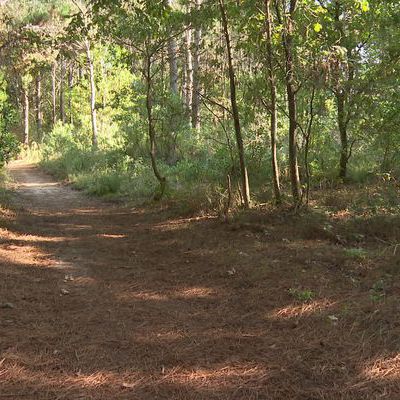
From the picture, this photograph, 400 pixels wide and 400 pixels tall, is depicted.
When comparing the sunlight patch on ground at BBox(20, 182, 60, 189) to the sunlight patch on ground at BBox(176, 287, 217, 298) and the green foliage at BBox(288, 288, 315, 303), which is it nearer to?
Result: the sunlight patch on ground at BBox(176, 287, 217, 298)

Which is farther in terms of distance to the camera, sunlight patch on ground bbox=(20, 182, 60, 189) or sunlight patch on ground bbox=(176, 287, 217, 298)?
sunlight patch on ground bbox=(20, 182, 60, 189)

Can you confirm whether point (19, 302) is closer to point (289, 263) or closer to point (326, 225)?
point (289, 263)

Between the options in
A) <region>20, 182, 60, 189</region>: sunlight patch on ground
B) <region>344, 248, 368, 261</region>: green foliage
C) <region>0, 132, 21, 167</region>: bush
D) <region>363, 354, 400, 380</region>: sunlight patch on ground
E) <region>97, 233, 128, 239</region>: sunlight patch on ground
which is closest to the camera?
<region>363, 354, 400, 380</region>: sunlight patch on ground

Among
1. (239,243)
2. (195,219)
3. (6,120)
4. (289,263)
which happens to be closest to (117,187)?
(6,120)

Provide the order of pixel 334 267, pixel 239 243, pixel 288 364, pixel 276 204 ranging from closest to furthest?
pixel 288 364 < pixel 334 267 < pixel 239 243 < pixel 276 204

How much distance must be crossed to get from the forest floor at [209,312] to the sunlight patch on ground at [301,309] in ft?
0.07

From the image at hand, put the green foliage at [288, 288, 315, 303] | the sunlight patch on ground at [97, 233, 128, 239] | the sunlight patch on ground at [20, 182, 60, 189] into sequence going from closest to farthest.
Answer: the green foliage at [288, 288, 315, 303]
the sunlight patch on ground at [97, 233, 128, 239]
the sunlight patch on ground at [20, 182, 60, 189]

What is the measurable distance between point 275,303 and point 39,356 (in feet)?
8.23

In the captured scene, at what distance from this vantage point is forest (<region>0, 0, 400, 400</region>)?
136 inches

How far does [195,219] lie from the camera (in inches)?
376

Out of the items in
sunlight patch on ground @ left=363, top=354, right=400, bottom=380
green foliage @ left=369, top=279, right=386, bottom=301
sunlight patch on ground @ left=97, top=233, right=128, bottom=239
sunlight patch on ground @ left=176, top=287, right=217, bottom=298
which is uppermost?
sunlight patch on ground @ left=97, top=233, right=128, bottom=239

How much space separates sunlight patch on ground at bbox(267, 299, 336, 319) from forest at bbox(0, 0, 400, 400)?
22mm

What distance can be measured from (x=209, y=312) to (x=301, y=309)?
3.24 feet

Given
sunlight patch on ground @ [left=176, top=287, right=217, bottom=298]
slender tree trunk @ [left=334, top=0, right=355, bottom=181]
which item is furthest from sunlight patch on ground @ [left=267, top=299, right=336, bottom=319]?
slender tree trunk @ [left=334, top=0, right=355, bottom=181]
